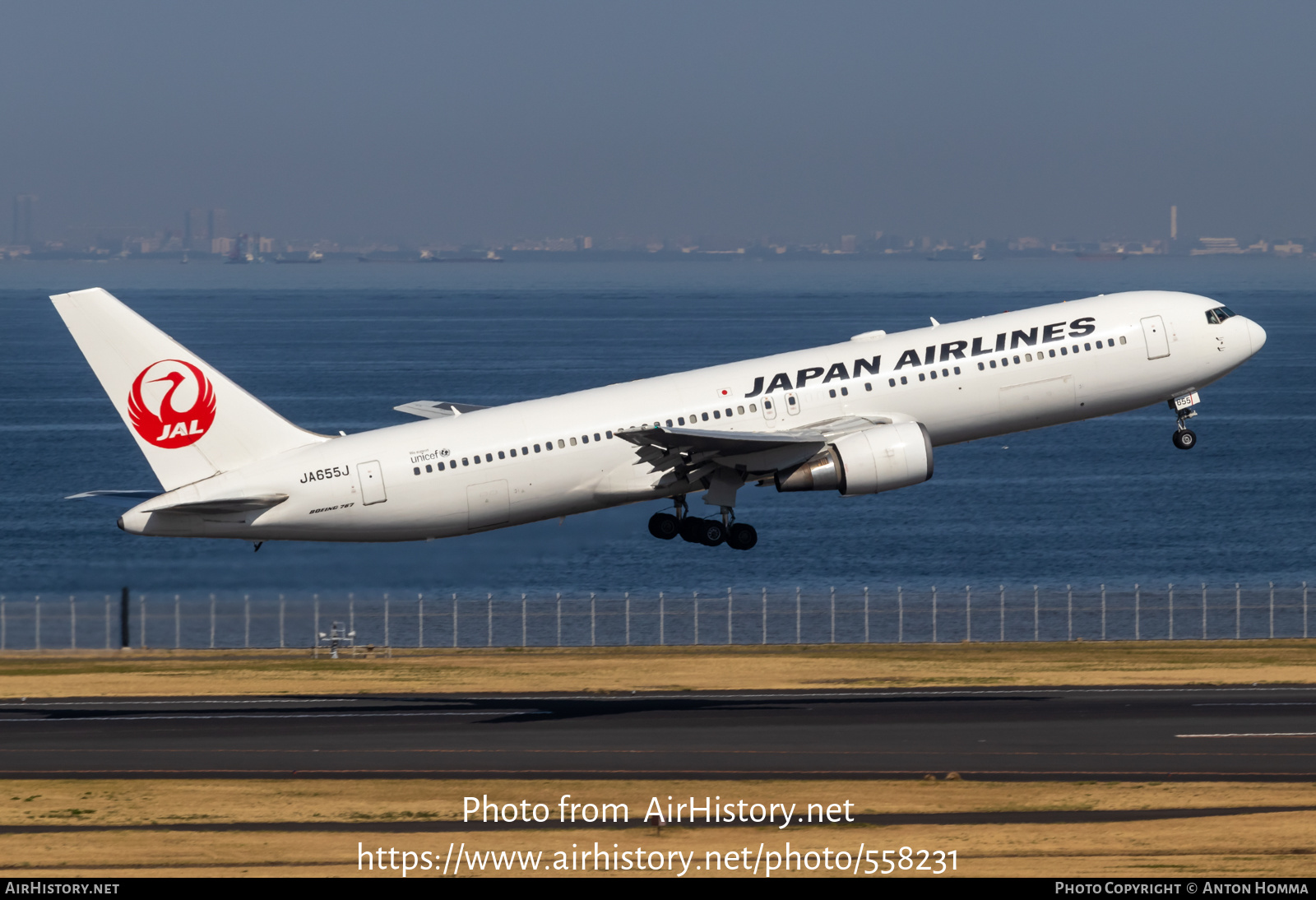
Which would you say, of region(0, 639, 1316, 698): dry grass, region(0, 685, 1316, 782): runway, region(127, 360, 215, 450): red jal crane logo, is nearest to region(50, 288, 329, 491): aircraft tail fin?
region(127, 360, 215, 450): red jal crane logo

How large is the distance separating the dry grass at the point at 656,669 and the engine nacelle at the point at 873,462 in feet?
46.9

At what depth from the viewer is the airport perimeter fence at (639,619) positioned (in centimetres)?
8038

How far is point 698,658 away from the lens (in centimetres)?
7031

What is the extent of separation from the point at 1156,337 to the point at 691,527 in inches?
649

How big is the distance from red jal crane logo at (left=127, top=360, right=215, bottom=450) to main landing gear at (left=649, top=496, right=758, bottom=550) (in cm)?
1494

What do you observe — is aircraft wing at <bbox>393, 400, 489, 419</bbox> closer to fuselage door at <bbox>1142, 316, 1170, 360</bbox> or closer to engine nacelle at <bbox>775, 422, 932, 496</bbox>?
engine nacelle at <bbox>775, 422, 932, 496</bbox>

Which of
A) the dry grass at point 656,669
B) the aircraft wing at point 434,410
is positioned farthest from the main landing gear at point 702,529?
the dry grass at point 656,669

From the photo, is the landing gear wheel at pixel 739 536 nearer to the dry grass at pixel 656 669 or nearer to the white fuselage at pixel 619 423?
the white fuselage at pixel 619 423

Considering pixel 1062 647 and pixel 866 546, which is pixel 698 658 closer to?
pixel 1062 647

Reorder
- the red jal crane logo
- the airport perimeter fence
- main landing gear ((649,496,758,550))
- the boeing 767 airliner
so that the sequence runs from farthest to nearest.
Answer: the airport perimeter fence → main landing gear ((649,496,758,550)) → the red jal crane logo → the boeing 767 airliner

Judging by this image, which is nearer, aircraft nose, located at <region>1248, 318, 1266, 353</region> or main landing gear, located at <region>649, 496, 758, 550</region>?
main landing gear, located at <region>649, 496, 758, 550</region>

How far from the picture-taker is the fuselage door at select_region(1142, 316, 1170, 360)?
52.2 m

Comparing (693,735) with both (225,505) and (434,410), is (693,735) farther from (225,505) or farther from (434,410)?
(434,410)

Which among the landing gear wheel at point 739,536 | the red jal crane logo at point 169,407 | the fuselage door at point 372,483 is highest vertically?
the red jal crane logo at point 169,407
